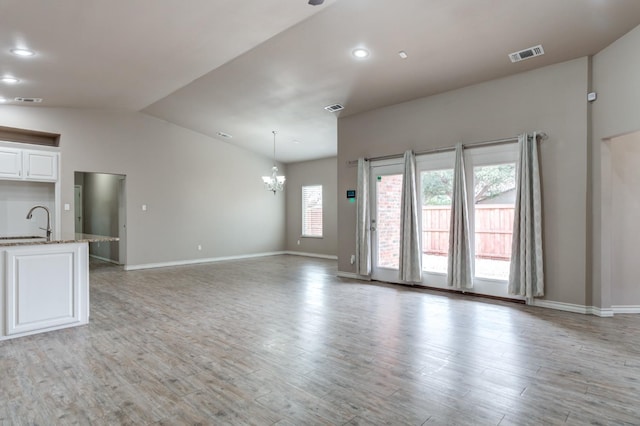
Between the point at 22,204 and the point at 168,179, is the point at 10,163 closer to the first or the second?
the point at 22,204

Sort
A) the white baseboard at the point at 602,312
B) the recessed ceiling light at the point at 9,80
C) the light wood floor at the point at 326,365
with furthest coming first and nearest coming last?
the recessed ceiling light at the point at 9,80, the white baseboard at the point at 602,312, the light wood floor at the point at 326,365

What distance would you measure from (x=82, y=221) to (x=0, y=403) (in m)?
9.95

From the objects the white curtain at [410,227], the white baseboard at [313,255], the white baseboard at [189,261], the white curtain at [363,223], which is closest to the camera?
the white curtain at [410,227]

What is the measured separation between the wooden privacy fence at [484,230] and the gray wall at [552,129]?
1.60 feet

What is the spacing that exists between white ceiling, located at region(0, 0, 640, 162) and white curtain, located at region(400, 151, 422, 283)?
4.04ft

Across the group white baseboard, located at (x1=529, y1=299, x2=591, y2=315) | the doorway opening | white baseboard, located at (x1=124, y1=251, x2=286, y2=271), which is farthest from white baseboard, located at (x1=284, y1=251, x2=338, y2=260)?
white baseboard, located at (x1=529, y1=299, x2=591, y2=315)

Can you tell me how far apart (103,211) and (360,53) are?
8287mm

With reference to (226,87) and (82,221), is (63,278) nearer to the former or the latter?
(226,87)

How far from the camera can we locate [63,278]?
150 inches

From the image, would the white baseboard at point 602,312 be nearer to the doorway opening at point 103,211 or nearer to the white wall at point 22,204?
the doorway opening at point 103,211

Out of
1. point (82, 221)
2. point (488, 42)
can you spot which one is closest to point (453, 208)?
point (488, 42)

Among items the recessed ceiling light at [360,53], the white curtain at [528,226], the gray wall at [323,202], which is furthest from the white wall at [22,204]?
the white curtain at [528,226]

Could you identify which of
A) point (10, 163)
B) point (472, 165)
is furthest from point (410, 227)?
point (10, 163)

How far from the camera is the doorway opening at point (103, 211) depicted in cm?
809
